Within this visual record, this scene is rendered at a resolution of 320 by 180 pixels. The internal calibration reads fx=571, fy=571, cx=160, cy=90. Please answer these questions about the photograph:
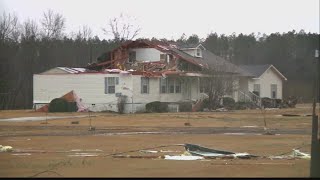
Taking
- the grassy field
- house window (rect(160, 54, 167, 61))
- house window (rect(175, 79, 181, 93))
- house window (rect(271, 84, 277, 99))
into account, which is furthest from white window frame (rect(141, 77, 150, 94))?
the grassy field

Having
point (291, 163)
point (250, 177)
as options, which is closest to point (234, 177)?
point (250, 177)

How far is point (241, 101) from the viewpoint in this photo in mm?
53781

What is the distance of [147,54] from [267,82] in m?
18.2

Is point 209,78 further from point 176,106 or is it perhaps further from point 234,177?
point 234,177

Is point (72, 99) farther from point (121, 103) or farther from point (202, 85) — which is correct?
point (202, 85)

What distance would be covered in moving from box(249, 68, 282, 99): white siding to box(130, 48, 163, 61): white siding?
13.9 m

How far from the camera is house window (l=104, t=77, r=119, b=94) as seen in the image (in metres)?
45.7

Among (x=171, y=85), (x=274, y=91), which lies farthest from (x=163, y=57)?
(x=274, y=91)

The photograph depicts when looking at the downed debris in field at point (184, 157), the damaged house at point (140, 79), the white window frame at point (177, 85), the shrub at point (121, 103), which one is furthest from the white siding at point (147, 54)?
the downed debris in field at point (184, 157)

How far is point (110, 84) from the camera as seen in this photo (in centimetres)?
4591

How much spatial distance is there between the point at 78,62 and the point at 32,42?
8501 millimetres

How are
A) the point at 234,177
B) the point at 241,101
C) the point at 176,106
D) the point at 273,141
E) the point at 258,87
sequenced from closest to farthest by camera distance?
the point at 234,177
the point at 273,141
the point at 176,106
the point at 241,101
the point at 258,87

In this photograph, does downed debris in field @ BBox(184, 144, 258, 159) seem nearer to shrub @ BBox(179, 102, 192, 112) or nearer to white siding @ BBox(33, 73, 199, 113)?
white siding @ BBox(33, 73, 199, 113)

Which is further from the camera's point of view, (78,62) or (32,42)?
(78,62)
